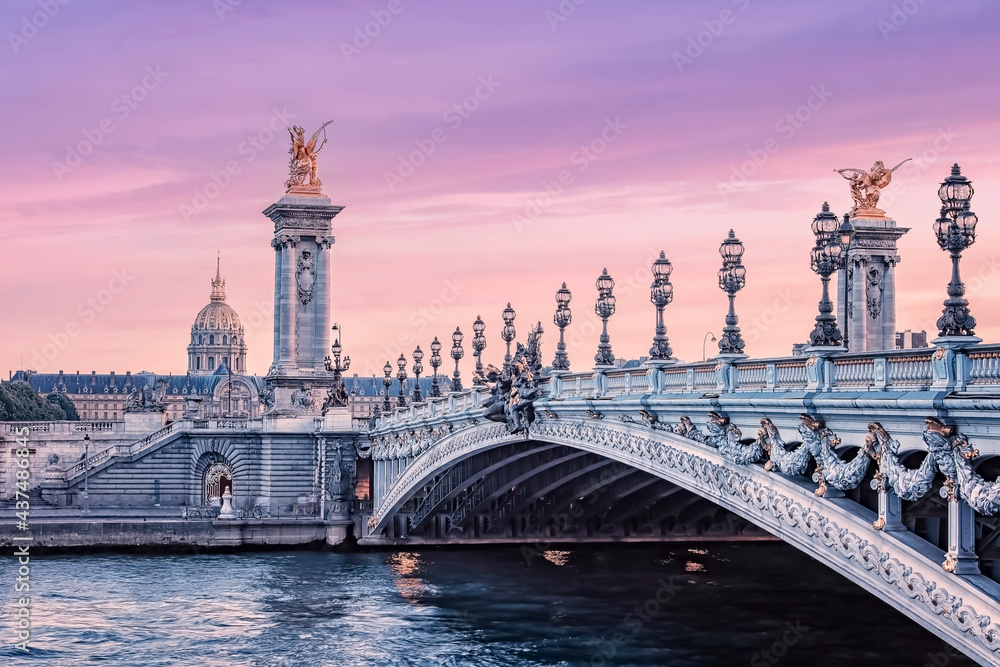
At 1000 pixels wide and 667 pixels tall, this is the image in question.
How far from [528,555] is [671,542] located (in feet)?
18.4

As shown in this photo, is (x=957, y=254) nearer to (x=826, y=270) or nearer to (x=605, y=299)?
(x=826, y=270)

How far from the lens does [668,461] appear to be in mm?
31844

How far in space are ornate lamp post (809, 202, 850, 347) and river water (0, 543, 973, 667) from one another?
16.1m

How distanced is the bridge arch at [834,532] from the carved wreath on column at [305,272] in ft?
178

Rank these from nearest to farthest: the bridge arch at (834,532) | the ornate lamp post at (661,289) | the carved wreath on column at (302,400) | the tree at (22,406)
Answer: the bridge arch at (834,532) < the ornate lamp post at (661,289) < the carved wreath on column at (302,400) < the tree at (22,406)

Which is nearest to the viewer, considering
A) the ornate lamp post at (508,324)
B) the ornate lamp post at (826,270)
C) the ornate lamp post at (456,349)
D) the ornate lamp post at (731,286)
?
the ornate lamp post at (826,270)

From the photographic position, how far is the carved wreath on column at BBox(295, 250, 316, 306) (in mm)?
90125

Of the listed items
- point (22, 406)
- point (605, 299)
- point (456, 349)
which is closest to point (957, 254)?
point (605, 299)

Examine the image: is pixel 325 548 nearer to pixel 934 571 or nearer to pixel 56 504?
pixel 56 504

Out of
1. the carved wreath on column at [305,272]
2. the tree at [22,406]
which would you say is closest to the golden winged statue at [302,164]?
the carved wreath on column at [305,272]

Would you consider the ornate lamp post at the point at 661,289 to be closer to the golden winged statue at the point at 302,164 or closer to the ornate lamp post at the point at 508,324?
the ornate lamp post at the point at 508,324

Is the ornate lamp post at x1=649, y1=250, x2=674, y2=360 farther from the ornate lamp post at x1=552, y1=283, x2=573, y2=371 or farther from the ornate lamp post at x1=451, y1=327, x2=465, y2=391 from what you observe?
the ornate lamp post at x1=451, y1=327, x2=465, y2=391

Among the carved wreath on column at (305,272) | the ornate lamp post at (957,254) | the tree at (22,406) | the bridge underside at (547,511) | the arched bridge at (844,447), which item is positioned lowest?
the bridge underside at (547,511)

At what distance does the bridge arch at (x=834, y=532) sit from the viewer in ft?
66.7
